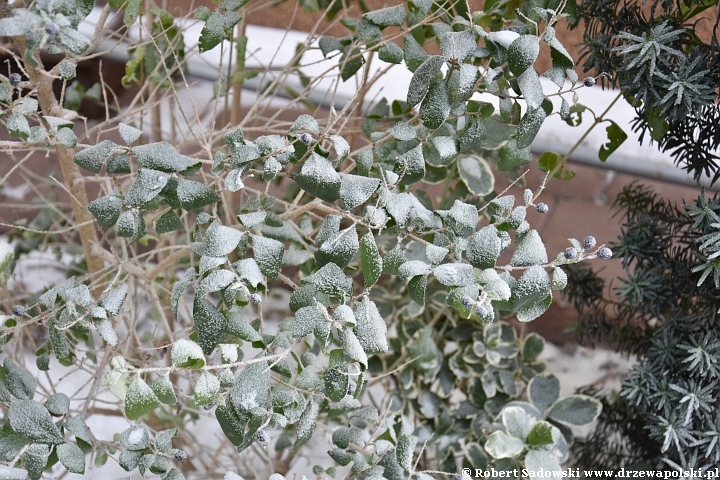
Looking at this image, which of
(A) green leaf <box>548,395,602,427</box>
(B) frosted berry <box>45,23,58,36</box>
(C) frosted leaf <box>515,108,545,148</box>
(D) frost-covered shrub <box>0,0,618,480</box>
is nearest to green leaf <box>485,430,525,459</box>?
(D) frost-covered shrub <box>0,0,618,480</box>

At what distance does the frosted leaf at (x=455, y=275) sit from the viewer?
1.78 feet

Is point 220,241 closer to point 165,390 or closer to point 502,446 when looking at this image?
point 165,390

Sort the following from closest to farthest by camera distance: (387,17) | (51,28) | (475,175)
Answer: (51,28) → (387,17) → (475,175)

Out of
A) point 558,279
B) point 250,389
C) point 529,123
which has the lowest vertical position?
point 250,389

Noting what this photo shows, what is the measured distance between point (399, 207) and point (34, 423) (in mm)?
392

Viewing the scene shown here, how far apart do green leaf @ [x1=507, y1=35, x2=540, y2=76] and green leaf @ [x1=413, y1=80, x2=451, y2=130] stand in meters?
0.07

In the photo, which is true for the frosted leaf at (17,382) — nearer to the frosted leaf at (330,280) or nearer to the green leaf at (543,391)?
the frosted leaf at (330,280)

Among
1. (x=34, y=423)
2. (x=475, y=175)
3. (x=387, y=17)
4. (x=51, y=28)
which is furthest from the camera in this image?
(x=475, y=175)

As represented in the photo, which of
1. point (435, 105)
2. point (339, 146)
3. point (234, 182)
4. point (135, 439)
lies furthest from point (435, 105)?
point (135, 439)

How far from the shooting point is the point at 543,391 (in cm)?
103

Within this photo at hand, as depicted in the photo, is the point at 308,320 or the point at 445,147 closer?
the point at 308,320

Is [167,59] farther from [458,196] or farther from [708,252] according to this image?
[708,252]

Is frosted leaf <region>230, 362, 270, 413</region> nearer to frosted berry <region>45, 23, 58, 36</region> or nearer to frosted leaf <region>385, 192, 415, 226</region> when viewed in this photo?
frosted leaf <region>385, 192, 415, 226</region>

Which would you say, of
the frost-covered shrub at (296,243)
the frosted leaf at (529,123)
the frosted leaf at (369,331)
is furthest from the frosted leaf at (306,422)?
the frosted leaf at (529,123)
